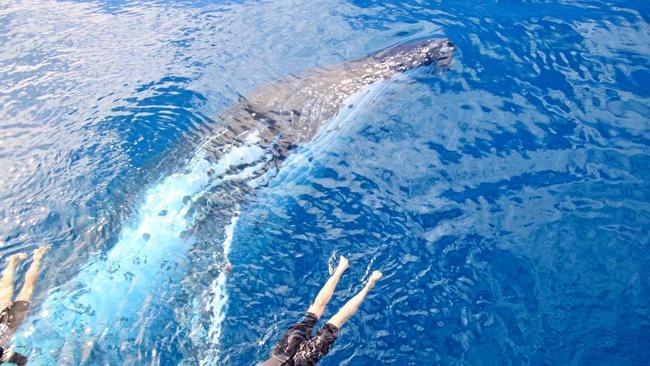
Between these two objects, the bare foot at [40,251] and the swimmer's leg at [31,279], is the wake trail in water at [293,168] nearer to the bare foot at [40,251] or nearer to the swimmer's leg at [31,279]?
the swimmer's leg at [31,279]

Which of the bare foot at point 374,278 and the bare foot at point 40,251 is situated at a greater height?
the bare foot at point 374,278

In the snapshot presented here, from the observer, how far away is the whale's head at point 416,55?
870cm

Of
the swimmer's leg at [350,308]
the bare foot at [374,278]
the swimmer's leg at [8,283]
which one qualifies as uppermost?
the bare foot at [374,278]

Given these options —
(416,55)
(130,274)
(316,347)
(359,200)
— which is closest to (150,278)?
(130,274)

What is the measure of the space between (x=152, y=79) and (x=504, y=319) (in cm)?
758

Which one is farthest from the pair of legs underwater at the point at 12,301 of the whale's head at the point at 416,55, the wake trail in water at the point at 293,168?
the whale's head at the point at 416,55

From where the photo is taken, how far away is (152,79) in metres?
9.09

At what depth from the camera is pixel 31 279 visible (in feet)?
17.2

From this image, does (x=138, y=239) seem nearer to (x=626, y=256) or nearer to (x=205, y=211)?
(x=205, y=211)

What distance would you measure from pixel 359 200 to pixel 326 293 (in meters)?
1.70

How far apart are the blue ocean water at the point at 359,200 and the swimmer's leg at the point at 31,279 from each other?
0.41 ft

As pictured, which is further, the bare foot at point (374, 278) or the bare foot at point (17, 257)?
the bare foot at point (17, 257)

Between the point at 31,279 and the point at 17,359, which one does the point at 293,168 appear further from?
the point at 17,359

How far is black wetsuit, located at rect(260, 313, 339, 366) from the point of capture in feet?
14.7
